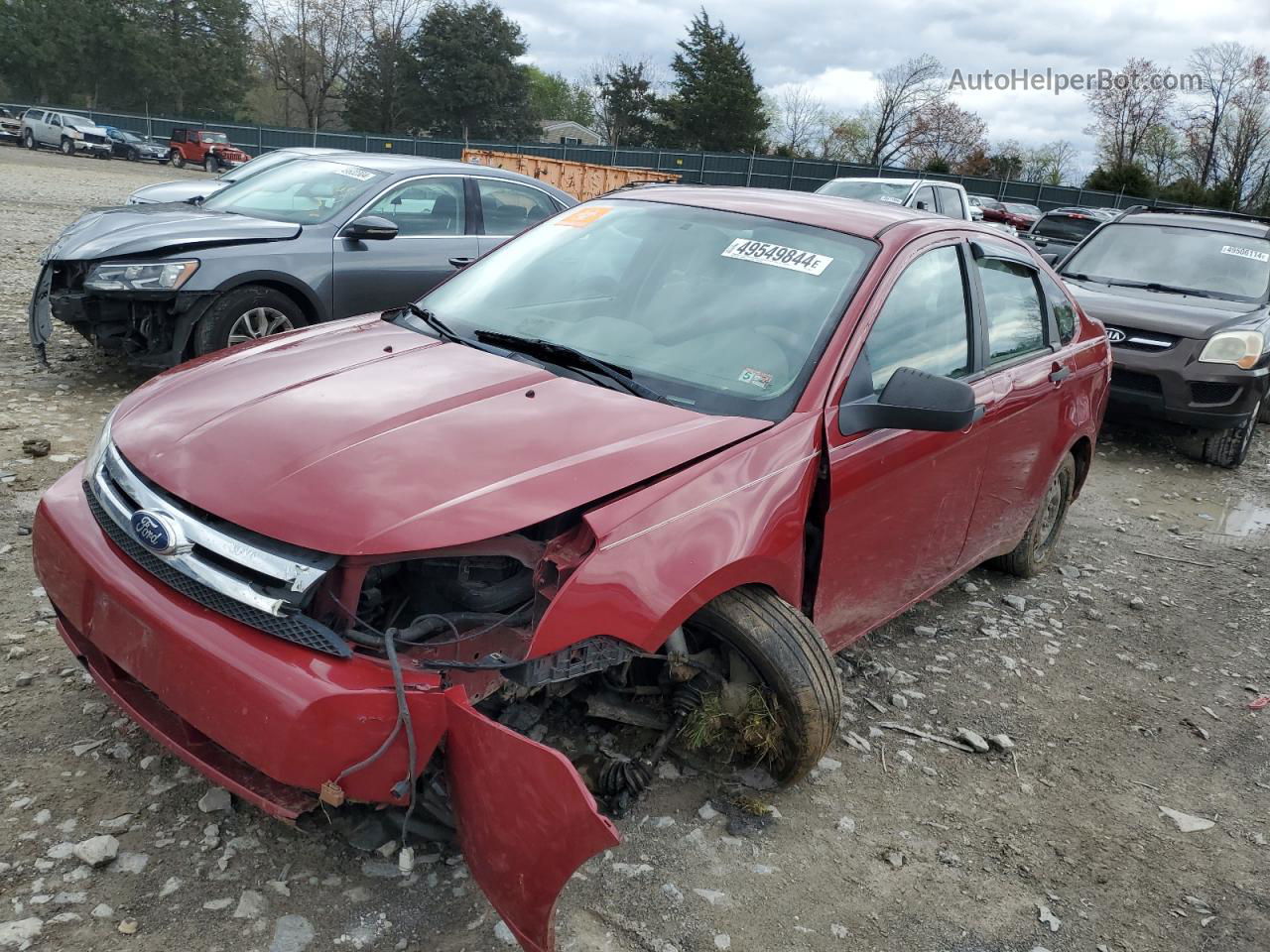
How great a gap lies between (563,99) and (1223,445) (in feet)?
290

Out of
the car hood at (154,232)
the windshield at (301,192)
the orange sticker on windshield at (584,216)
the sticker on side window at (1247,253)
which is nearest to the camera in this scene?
the orange sticker on windshield at (584,216)

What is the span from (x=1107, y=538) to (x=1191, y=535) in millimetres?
697

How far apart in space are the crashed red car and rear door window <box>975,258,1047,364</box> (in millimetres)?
34

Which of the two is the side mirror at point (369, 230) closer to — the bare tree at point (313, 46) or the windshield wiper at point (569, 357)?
the windshield wiper at point (569, 357)

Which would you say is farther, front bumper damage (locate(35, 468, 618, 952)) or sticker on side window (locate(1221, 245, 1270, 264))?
sticker on side window (locate(1221, 245, 1270, 264))

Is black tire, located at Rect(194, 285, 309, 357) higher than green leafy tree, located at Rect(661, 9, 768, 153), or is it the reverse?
green leafy tree, located at Rect(661, 9, 768, 153)

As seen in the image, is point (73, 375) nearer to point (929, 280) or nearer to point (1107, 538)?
point (929, 280)

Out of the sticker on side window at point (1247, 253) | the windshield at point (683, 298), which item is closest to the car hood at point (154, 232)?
the windshield at point (683, 298)

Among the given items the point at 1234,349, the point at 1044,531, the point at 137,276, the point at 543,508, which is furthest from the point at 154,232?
the point at 1234,349

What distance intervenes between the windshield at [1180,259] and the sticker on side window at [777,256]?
6215 mm

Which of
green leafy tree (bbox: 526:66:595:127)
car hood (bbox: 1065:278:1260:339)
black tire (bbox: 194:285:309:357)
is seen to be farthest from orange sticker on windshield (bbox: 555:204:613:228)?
green leafy tree (bbox: 526:66:595:127)

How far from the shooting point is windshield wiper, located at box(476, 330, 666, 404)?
290 cm

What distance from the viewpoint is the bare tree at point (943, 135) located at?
218 ft

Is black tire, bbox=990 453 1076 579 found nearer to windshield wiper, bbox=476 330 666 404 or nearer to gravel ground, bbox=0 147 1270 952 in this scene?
gravel ground, bbox=0 147 1270 952
